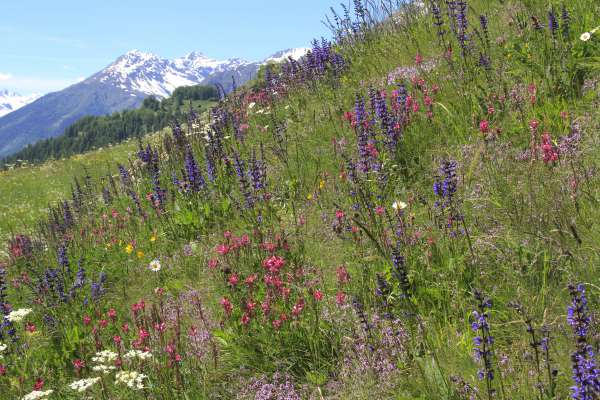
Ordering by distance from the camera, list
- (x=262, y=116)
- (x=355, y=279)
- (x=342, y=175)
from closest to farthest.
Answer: (x=355, y=279), (x=342, y=175), (x=262, y=116)

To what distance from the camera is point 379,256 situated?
398cm

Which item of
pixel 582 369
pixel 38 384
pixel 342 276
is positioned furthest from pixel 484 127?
pixel 38 384


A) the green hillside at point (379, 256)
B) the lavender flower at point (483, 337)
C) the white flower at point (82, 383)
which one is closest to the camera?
the lavender flower at point (483, 337)

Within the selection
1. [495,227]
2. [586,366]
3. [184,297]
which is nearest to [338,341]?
[495,227]

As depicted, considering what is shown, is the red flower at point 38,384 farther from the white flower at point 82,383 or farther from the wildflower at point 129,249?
the wildflower at point 129,249

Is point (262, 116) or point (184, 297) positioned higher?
point (262, 116)

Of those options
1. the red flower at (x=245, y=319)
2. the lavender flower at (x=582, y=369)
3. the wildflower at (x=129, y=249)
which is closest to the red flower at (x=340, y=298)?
the red flower at (x=245, y=319)

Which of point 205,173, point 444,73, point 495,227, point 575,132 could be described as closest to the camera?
point 495,227

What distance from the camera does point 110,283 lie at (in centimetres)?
683

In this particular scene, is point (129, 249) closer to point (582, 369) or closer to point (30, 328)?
point (30, 328)

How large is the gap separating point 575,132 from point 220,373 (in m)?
3.93

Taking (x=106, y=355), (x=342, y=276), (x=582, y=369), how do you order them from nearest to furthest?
(x=582, y=369), (x=106, y=355), (x=342, y=276)

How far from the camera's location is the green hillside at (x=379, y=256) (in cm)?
286

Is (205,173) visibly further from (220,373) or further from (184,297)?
(220,373)
